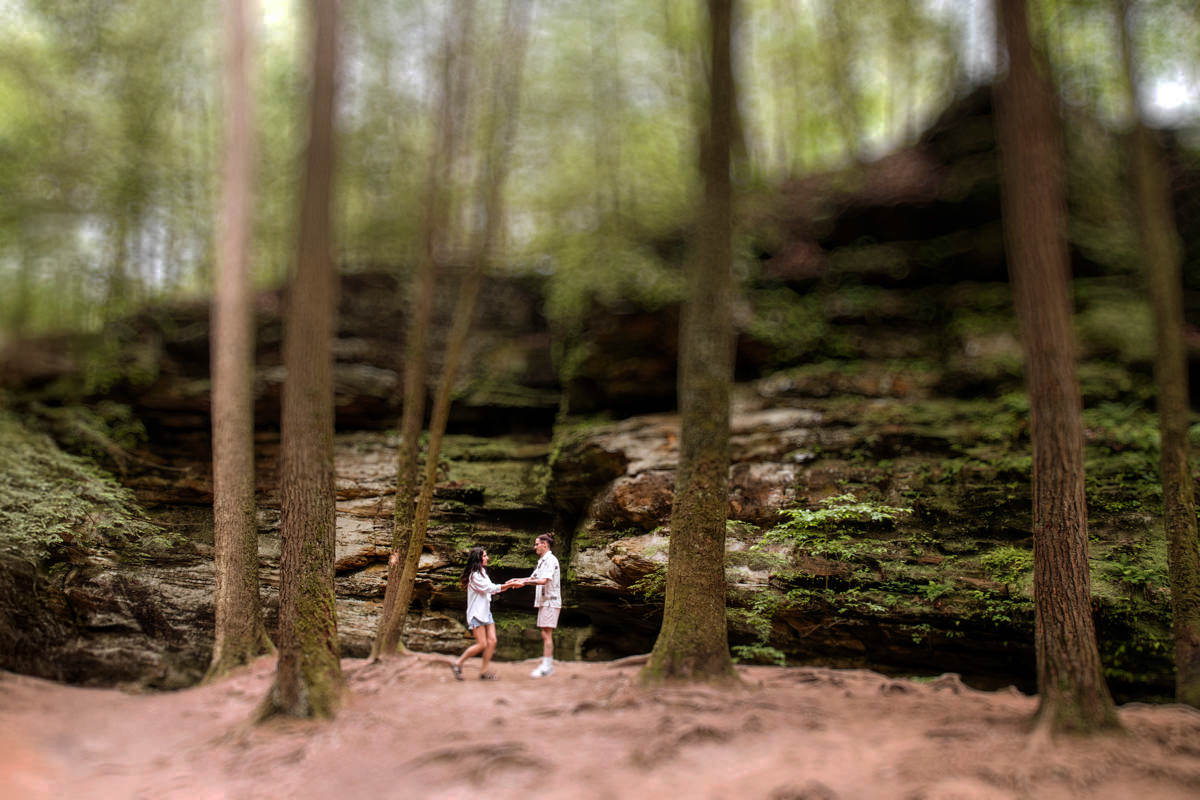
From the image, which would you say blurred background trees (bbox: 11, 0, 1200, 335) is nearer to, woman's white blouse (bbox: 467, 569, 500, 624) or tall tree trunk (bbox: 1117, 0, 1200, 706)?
tall tree trunk (bbox: 1117, 0, 1200, 706)

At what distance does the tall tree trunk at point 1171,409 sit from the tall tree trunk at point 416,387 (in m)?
7.83

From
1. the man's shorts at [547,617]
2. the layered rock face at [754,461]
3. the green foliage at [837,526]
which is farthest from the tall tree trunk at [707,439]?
the green foliage at [837,526]

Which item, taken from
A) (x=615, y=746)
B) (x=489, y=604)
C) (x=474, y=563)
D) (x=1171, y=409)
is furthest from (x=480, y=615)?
(x=1171, y=409)

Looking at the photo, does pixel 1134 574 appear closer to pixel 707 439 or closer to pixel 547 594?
pixel 707 439

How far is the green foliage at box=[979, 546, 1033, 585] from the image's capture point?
7.98 meters

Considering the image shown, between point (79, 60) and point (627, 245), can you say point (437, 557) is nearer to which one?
point (627, 245)

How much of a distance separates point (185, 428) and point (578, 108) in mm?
10406

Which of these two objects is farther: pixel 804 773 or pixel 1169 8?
pixel 1169 8

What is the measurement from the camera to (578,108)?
16234 millimetres

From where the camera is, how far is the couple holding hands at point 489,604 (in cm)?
765

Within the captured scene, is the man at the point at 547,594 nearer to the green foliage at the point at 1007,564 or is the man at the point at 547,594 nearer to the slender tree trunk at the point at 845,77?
the green foliage at the point at 1007,564

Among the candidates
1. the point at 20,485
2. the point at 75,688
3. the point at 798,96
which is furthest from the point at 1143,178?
the point at 20,485

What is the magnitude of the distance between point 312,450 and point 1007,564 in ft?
25.0

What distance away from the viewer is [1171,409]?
Result: 7.38m
